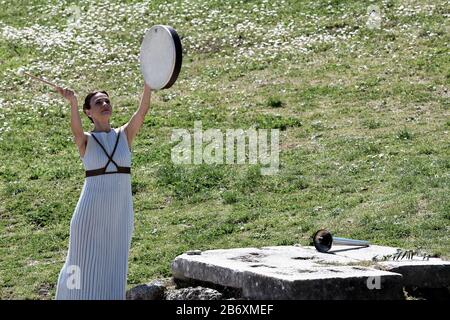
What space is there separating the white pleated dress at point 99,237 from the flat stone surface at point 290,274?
88 centimetres

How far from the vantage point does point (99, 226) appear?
811 cm

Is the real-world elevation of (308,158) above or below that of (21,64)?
below

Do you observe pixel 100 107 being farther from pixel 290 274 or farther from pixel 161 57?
pixel 290 274

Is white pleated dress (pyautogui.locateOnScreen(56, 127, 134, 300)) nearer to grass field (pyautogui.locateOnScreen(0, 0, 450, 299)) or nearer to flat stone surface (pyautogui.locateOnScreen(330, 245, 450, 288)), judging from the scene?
flat stone surface (pyautogui.locateOnScreen(330, 245, 450, 288))

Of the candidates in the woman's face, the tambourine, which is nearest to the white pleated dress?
the woman's face

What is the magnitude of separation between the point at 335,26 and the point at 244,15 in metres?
2.05

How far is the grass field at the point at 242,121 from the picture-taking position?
12.8 m

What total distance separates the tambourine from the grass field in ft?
11.6

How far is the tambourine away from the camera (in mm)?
8500

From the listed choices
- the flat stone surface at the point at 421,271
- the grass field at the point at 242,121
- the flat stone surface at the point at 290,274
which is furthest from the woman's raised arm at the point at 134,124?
the grass field at the point at 242,121

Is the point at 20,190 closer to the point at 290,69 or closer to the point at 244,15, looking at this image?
the point at 290,69
